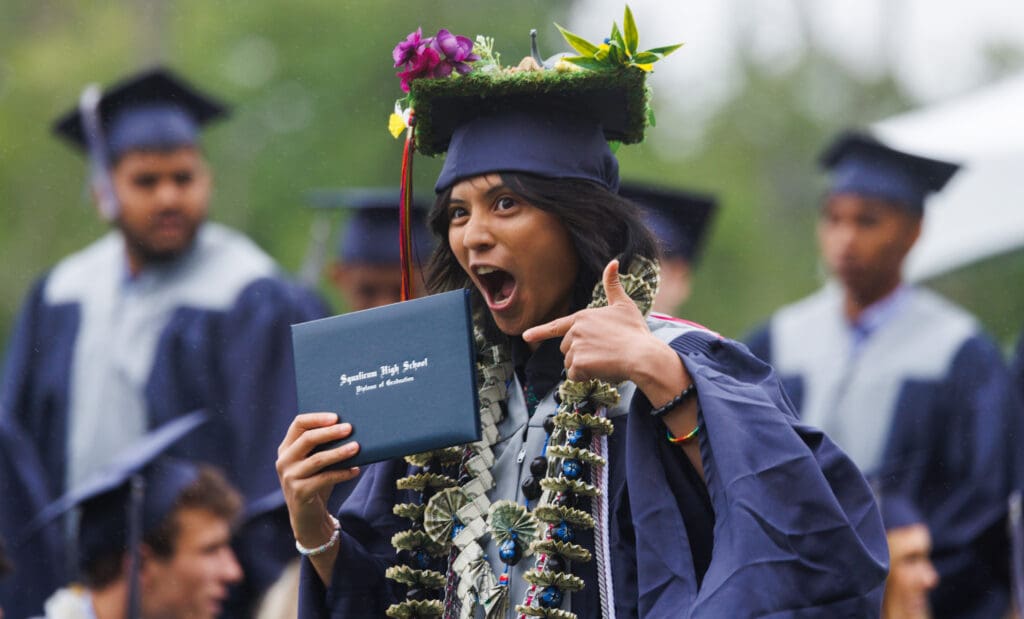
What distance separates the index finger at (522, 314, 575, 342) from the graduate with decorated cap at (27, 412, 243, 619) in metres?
3.46

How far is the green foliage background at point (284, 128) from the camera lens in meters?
20.1

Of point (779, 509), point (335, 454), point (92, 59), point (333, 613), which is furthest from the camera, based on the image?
point (92, 59)

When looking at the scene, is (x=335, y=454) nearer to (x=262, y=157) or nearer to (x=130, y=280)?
(x=130, y=280)

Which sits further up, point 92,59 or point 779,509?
point 92,59

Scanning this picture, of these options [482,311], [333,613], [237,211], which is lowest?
[333,613]

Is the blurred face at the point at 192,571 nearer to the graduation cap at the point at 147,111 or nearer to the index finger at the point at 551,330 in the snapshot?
the graduation cap at the point at 147,111

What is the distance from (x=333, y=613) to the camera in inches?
163

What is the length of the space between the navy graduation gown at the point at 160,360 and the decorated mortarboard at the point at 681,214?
6.03 ft

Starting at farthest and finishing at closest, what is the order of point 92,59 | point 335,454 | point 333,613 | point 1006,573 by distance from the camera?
point 92,59
point 1006,573
point 333,613
point 335,454

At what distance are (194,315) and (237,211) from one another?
36.0ft

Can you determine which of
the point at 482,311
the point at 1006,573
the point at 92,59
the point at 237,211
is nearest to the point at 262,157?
the point at 237,211

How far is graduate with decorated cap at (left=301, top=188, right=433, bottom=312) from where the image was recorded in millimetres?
9703

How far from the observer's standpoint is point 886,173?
983 cm

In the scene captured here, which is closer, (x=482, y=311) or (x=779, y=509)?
(x=779, y=509)
